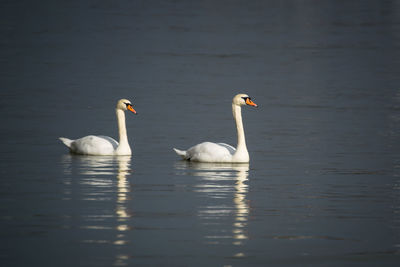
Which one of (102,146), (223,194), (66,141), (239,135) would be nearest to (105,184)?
(223,194)

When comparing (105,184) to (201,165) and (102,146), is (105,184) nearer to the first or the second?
(201,165)

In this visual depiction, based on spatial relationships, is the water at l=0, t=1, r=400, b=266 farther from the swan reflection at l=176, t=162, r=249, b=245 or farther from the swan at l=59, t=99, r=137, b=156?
the swan at l=59, t=99, r=137, b=156

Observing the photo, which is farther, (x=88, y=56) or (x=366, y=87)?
(x=88, y=56)

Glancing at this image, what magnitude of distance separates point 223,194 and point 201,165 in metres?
2.89

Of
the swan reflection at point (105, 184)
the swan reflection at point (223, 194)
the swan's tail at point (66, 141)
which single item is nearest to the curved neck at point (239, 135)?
the swan reflection at point (223, 194)

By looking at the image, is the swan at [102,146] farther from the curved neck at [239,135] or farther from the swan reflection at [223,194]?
the curved neck at [239,135]

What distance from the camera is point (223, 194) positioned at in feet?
46.4

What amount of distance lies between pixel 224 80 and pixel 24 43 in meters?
14.4

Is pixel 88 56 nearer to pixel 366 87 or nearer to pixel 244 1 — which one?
pixel 366 87

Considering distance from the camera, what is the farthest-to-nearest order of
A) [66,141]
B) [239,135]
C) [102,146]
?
[66,141] → [102,146] → [239,135]

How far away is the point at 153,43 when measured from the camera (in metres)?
45.5

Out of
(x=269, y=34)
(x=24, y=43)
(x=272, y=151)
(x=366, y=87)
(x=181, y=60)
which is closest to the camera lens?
(x=272, y=151)

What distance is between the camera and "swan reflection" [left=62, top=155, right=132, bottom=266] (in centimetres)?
1201

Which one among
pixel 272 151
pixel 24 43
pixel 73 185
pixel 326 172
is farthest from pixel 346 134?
pixel 24 43
